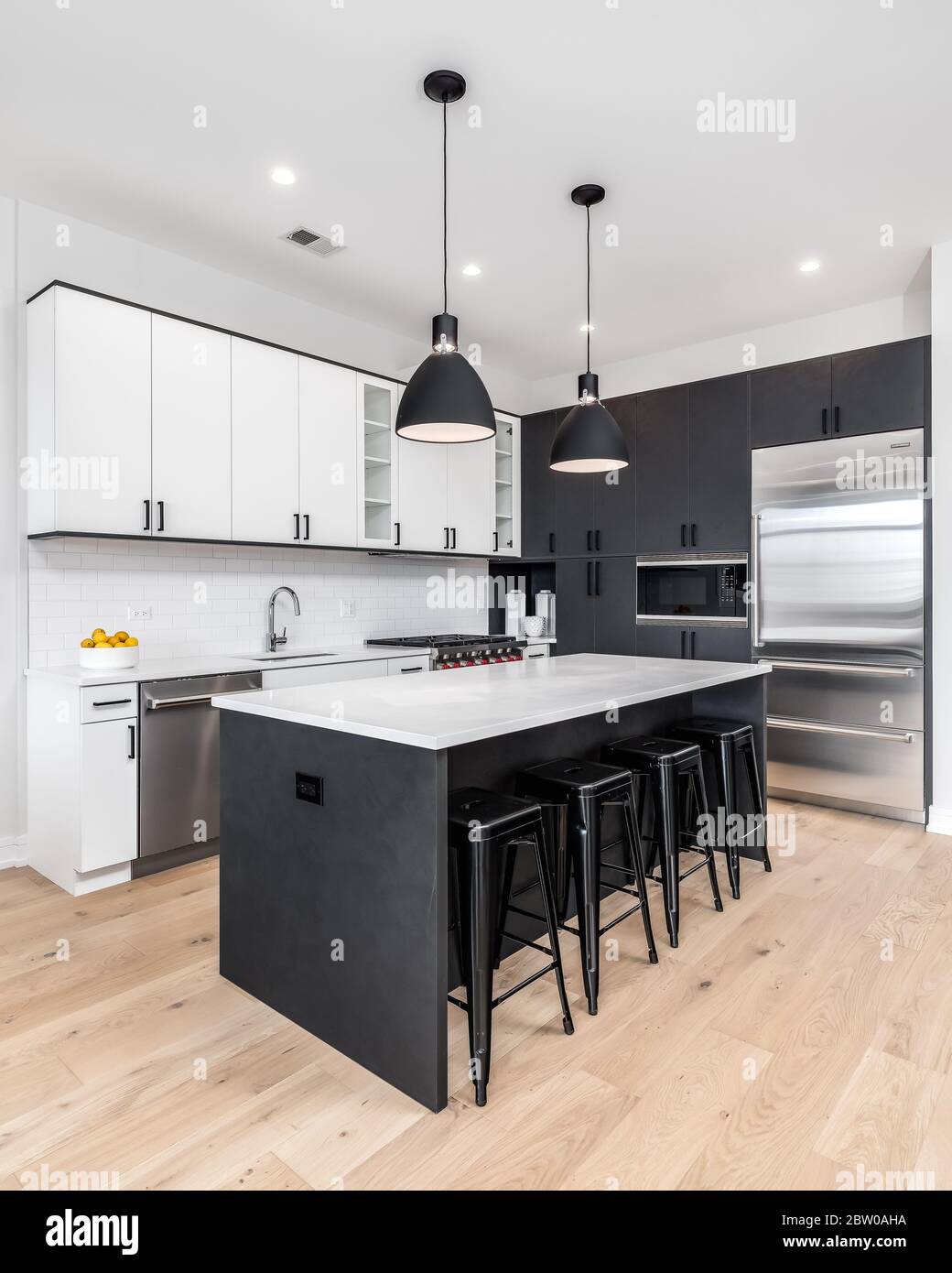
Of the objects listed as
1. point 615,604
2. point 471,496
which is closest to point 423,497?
point 471,496

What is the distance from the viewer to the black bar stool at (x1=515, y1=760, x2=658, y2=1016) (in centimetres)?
220

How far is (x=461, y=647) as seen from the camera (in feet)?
15.6

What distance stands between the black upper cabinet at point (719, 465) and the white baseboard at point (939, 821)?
1775 millimetres

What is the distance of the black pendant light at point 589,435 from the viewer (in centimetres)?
311

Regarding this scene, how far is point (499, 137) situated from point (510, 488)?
9.91 ft

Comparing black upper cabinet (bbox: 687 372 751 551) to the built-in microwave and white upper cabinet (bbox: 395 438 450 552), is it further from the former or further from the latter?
white upper cabinet (bbox: 395 438 450 552)

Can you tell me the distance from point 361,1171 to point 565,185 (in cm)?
352

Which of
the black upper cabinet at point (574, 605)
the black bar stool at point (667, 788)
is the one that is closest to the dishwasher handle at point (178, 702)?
the black bar stool at point (667, 788)

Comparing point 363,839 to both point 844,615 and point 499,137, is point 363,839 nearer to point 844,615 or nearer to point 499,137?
point 499,137

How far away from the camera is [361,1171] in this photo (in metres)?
1.59

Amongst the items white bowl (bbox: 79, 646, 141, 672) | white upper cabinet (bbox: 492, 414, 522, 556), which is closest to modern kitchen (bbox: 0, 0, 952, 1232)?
white bowl (bbox: 79, 646, 141, 672)

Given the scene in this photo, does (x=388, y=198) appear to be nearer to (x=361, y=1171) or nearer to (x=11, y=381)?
(x=11, y=381)

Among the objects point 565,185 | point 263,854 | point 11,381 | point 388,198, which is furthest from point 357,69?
point 263,854

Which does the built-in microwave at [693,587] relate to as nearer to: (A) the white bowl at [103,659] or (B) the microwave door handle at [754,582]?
(B) the microwave door handle at [754,582]
